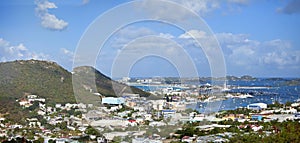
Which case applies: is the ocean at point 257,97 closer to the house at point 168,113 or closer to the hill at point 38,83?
the house at point 168,113

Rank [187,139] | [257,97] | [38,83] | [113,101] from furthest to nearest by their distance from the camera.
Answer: [257,97]
[38,83]
[113,101]
[187,139]

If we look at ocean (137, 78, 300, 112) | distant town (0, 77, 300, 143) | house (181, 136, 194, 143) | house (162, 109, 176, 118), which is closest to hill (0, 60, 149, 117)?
distant town (0, 77, 300, 143)

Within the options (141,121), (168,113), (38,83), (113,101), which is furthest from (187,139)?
(38,83)

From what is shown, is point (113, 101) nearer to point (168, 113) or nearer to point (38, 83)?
point (168, 113)

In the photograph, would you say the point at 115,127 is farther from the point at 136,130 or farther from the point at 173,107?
the point at 173,107

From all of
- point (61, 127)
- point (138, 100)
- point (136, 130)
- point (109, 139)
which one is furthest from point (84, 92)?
point (138, 100)

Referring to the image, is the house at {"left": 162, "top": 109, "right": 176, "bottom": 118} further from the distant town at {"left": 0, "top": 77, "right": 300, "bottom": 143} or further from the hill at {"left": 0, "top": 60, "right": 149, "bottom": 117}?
the hill at {"left": 0, "top": 60, "right": 149, "bottom": 117}

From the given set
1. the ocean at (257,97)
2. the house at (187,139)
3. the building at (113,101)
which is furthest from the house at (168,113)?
the house at (187,139)

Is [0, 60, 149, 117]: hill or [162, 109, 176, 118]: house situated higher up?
[0, 60, 149, 117]: hill

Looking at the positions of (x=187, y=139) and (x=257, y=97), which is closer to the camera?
(x=187, y=139)
